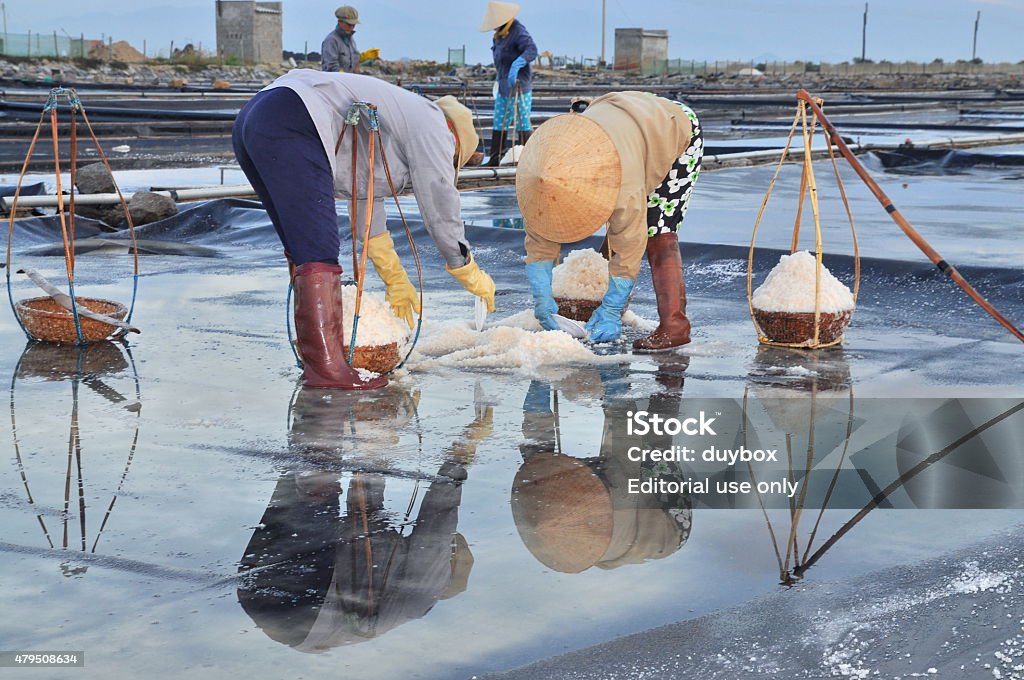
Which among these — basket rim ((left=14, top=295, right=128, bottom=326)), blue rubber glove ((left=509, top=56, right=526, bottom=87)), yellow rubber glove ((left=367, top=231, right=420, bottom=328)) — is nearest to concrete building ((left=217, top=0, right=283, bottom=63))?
blue rubber glove ((left=509, top=56, right=526, bottom=87))

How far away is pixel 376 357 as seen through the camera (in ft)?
17.4

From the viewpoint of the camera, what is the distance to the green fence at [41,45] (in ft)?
190

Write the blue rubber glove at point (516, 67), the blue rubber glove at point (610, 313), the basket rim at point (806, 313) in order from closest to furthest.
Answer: the basket rim at point (806, 313), the blue rubber glove at point (610, 313), the blue rubber glove at point (516, 67)

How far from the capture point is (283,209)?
16.6 ft

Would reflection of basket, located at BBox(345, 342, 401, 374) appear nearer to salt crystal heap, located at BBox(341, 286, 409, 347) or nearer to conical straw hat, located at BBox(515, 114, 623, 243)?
salt crystal heap, located at BBox(341, 286, 409, 347)

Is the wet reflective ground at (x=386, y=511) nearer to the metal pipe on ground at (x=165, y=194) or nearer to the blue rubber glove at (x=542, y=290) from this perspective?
the blue rubber glove at (x=542, y=290)

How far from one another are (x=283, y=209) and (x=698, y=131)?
216 cm

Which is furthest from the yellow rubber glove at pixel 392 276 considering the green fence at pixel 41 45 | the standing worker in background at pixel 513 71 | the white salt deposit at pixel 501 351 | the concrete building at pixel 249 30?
the concrete building at pixel 249 30

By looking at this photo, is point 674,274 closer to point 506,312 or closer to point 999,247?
point 506,312

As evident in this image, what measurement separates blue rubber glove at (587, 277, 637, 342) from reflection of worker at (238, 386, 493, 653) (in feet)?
6.36

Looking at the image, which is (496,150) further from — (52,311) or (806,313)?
(806,313)

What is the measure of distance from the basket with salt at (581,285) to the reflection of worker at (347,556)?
2.34m

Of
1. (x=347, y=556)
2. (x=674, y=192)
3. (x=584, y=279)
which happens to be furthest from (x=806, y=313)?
(x=347, y=556)

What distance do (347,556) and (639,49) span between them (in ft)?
291
